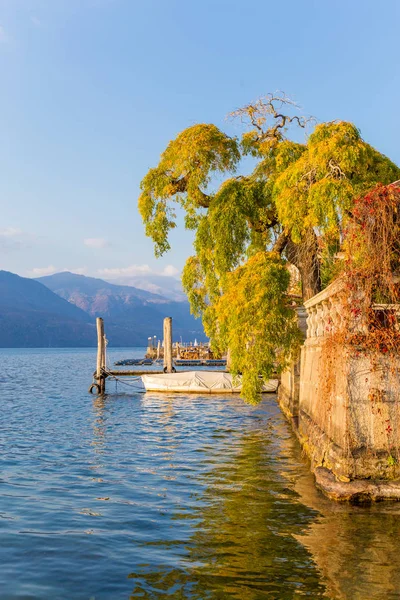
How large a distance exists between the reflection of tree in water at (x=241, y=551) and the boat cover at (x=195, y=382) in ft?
65.4

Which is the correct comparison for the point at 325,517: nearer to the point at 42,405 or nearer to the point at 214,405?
the point at 214,405

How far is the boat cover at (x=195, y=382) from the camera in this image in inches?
1250

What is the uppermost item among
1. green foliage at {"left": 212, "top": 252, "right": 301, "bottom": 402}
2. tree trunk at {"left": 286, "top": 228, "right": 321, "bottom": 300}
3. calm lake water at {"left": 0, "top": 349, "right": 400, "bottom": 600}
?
tree trunk at {"left": 286, "top": 228, "right": 321, "bottom": 300}

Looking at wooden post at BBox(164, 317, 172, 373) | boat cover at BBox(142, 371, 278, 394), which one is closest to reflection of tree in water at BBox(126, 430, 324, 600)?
boat cover at BBox(142, 371, 278, 394)

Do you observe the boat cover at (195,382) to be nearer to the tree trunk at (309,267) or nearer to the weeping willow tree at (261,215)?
the weeping willow tree at (261,215)

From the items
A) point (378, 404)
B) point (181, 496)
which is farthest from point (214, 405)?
point (378, 404)

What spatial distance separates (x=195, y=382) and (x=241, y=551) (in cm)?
2454

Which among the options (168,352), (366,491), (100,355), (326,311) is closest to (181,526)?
(366,491)

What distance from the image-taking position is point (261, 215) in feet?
59.5

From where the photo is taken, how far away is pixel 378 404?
9203 mm

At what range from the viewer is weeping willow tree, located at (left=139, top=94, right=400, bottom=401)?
14.5 metres

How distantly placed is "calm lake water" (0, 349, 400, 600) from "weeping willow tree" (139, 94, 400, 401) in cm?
329

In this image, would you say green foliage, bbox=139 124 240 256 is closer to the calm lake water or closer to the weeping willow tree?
the weeping willow tree

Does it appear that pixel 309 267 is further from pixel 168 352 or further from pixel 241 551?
pixel 168 352
